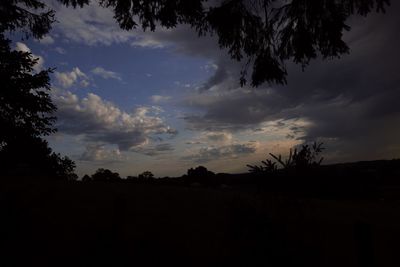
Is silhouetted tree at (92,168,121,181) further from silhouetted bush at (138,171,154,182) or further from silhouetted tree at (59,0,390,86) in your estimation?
silhouetted tree at (59,0,390,86)

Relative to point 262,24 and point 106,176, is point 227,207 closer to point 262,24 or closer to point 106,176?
point 262,24

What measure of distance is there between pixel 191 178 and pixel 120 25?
9702 millimetres

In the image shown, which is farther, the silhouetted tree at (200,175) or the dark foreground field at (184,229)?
the silhouetted tree at (200,175)

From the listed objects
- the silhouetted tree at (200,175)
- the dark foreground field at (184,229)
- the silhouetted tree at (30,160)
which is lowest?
the dark foreground field at (184,229)

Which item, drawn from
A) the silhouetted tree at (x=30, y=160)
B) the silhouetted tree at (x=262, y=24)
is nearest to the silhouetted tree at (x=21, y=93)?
the silhouetted tree at (x=30, y=160)

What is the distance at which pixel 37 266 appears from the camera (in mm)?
6699

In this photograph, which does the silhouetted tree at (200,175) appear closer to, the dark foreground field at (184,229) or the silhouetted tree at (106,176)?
the silhouetted tree at (106,176)

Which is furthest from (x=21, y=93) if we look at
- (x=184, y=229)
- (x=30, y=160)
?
(x=184, y=229)

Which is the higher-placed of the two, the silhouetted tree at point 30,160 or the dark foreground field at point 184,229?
the silhouetted tree at point 30,160

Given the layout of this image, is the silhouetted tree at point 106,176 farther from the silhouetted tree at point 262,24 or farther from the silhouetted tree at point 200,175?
the silhouetted tree at point 262,24

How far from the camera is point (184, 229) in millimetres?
8531

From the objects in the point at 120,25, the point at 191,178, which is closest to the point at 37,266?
the point at 120,25

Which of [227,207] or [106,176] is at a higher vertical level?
[106,176]

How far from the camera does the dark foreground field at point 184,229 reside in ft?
19.0
